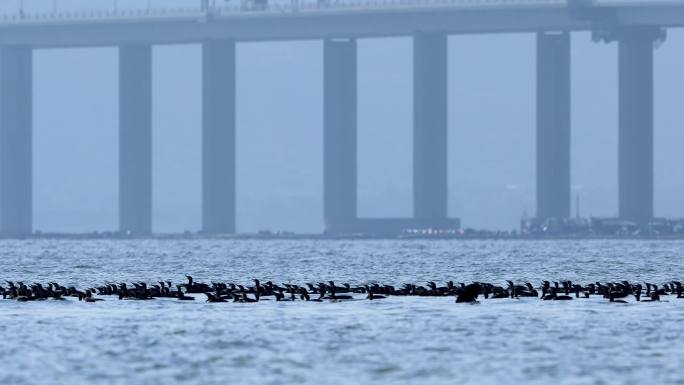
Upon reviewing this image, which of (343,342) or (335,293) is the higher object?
(335,293)

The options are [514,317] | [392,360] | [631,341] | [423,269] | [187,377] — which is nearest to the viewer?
[187,377]

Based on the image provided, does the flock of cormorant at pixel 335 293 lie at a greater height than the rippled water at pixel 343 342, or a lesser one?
greater

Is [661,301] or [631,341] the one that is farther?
[661,301]

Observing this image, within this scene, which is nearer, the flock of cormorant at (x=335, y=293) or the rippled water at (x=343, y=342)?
the rippled water at (x=343, y=342)

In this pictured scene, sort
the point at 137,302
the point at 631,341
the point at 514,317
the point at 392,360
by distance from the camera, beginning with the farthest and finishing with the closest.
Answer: the point at 137,302 → the point at 514,317 → the point at 631,341 → the point at 392,360

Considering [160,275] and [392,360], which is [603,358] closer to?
[392,360]

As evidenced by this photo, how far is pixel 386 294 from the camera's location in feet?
262

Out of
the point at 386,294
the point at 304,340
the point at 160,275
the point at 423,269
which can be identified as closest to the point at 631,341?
the point at 304,340

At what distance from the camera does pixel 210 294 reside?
262ft

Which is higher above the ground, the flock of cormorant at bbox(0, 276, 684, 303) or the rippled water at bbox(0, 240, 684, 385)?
the flock of cormorant at bbox(0, 276, 684, 303)

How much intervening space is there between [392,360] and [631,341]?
26.4 ft

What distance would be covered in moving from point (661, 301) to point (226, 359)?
25.4 metres

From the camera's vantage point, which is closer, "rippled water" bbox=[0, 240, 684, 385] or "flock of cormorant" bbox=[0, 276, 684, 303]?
"rippled water" bbox=[0, 240, 684, 385]

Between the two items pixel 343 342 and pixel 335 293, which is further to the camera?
pixel 335 293
